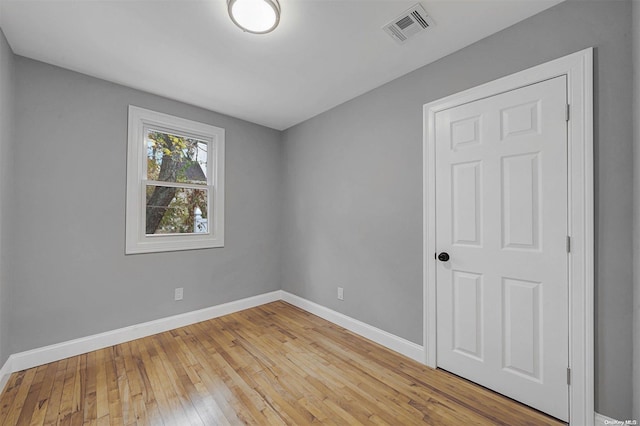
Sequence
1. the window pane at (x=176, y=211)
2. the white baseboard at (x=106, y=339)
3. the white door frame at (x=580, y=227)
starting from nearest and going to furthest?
1. the white door frame at (x=580, y=227)
2. the white baseboard at (x=106, y=339)
3. the window pane at (x=176, y=211)

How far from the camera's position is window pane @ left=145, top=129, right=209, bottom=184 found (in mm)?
2951

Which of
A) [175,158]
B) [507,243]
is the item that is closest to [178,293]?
[175,158]

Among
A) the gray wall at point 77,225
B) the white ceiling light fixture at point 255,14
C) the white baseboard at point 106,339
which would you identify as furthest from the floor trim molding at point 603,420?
the gray wall at point 77,225

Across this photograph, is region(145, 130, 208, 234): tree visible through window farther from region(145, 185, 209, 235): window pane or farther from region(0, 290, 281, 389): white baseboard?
region(0, 290, 281, 389): white baseboard

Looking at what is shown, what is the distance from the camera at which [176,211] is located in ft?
10.3

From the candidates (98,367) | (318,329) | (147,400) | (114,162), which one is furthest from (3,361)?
(318,329)

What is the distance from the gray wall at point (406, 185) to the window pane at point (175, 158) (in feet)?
4.02

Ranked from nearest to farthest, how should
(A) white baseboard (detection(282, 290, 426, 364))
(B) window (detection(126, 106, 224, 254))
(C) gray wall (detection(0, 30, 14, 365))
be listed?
1. (C) gray wall (detection(0, 30, 14, 365))
2. (A) white baseboard (detection(282, 290, 426, 364))
3. (B) window (detection(126, 106, 224, 254))

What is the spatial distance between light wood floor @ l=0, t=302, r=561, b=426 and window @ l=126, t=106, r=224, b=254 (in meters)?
1.12

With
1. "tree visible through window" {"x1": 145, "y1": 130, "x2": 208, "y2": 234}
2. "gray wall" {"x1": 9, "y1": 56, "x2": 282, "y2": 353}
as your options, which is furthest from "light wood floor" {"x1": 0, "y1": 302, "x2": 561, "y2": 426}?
"tree visible through window" {"x1": 145, "y1": 130, "x2": 208, "y2": 234}

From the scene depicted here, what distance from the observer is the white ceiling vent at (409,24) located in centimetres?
174

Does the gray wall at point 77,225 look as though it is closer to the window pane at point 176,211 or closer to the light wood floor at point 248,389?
the window pane at point 176,211

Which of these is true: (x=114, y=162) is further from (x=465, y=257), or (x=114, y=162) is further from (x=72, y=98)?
(x=465, y=257)

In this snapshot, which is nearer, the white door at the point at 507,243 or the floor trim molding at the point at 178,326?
the white door at the point at 507,243
